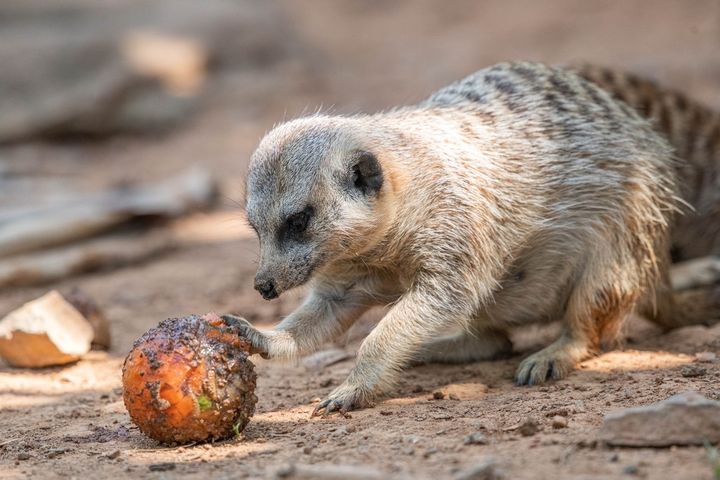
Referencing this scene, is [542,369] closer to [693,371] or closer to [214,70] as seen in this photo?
[693,371]

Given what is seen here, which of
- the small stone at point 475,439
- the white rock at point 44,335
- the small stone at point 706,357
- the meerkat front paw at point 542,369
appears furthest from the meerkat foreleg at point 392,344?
the white rock at point 44,335

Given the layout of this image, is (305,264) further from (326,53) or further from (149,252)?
(326,53)

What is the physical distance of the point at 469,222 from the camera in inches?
165

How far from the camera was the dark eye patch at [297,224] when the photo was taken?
390 centimetres

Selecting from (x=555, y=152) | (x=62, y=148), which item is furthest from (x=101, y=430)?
(x=62, y=148)

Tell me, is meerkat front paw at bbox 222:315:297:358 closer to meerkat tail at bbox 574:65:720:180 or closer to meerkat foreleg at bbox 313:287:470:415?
meerkat foreleg at bbox 313:287:470:415

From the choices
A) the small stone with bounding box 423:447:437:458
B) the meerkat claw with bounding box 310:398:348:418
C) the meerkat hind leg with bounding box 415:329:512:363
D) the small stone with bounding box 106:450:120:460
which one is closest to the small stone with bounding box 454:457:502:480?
the small stone with bounding box 423:447:437:458

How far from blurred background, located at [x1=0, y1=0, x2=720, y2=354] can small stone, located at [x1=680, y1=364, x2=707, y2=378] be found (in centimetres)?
378

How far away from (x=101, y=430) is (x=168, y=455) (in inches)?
22.5

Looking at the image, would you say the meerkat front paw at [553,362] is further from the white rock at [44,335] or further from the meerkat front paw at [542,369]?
the white rock at [44,335]

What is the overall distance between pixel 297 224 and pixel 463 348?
4.29 ft

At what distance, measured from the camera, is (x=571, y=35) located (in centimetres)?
1050

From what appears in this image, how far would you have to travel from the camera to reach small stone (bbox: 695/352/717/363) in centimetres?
432

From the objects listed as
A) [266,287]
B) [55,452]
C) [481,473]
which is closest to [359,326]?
[266,287]
